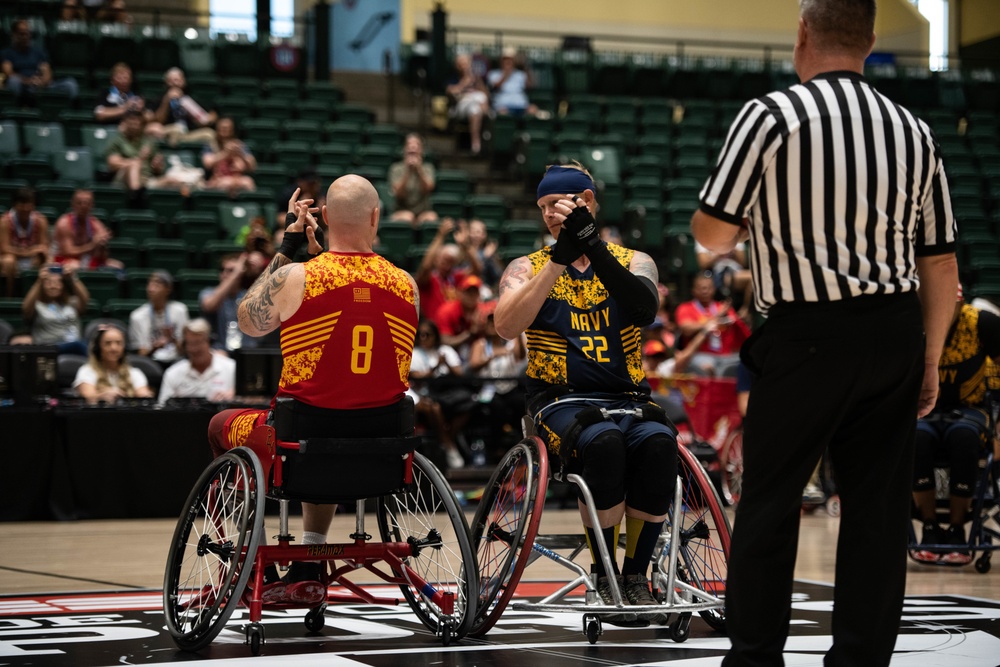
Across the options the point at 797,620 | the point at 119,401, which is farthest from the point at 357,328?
the point at 119,401

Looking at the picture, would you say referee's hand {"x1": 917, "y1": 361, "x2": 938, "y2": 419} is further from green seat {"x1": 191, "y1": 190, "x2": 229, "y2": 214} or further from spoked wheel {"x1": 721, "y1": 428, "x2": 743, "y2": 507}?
green seat {"x1": 191, "y1": 190, "x2": 229, "y2": 214}

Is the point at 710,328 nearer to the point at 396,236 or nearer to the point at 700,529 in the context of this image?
the point at 396,236

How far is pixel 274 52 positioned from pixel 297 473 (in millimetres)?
12660

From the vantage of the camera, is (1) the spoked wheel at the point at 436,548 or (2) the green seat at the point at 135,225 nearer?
(1) the spoked wheel at the point at 436,548

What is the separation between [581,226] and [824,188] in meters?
1.19

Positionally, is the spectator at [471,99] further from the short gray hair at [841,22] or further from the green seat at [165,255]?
the short gray hair at [841,22]

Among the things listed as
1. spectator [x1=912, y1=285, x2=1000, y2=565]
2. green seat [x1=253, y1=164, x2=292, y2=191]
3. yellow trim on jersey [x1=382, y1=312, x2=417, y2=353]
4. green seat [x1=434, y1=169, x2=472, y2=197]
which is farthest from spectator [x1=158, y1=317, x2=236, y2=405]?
green seat [x1=434, y1=169, x2=472, y2=197]

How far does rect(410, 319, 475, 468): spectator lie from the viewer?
356 inches

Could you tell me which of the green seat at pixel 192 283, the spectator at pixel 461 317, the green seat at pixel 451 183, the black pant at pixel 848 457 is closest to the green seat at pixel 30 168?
the green seat at pixel 192 283

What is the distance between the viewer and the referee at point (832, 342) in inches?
102

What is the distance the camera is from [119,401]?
8109 mm

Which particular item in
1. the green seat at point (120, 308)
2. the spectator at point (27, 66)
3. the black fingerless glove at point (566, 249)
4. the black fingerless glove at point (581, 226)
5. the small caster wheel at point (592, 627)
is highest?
the spectator at point (27, 66)

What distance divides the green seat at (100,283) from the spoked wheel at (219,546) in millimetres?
6519

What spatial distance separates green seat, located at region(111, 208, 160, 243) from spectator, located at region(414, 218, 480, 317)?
2.46 metres
